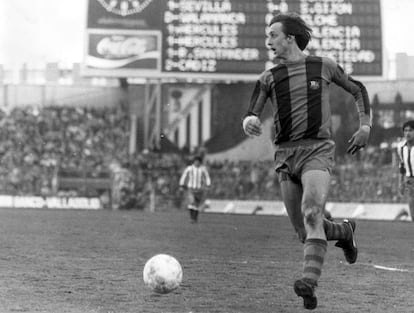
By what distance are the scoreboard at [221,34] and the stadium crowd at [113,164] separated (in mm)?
3873

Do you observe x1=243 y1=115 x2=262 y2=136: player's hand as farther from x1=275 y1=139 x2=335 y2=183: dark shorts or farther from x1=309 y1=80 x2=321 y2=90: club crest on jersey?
x1=309 y1=80 x2=321 y2=90: club crest on jersey

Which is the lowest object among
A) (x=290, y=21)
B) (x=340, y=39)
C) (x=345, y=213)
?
(x=345, y=213)

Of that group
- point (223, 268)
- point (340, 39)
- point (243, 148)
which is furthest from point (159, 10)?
point (223, 268)

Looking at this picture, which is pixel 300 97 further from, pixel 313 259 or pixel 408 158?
pixel 408 158

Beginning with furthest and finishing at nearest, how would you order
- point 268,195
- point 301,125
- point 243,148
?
point 243,148 → point 268,195 → point 301,125

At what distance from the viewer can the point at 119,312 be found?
5.77m

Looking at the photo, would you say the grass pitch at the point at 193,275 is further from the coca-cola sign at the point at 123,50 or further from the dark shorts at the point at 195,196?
the coca-cola sign at the point at 123,50

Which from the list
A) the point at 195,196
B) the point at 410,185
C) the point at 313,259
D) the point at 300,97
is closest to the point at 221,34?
the point at 195,196

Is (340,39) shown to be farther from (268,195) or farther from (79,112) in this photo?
(79,112)

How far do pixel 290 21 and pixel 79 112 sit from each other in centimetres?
3332

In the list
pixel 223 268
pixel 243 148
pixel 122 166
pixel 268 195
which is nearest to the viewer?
pixel 223 268

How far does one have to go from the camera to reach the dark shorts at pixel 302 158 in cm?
623

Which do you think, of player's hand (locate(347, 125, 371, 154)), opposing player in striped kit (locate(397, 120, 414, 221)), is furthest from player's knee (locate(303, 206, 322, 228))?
opposing player in striped kit (locate(397, 120, 414, 221))

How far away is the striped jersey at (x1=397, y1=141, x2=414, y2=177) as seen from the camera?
47.7 feet
